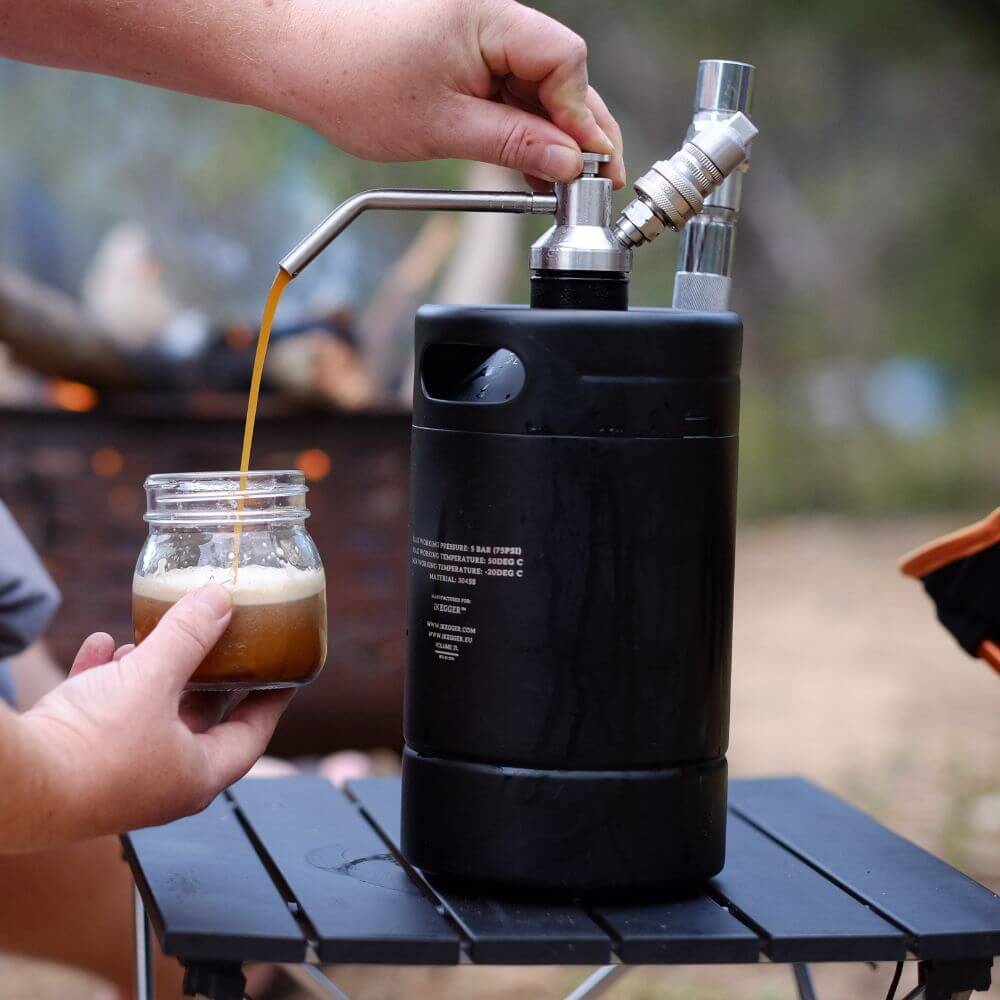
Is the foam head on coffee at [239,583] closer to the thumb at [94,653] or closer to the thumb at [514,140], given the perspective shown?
the thumb at [94,653]

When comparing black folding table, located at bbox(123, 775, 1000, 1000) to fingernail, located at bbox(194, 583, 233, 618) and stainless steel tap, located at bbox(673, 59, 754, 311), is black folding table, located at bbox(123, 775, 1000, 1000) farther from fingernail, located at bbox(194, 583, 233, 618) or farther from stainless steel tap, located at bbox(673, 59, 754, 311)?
stainless steel tap, located at bbox(673, 59, 754, 311)

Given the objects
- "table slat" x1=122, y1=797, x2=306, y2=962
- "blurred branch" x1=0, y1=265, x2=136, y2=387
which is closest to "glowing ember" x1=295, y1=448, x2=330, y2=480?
"blurred branch" x1=0, y1=265, x2=136, y2=387

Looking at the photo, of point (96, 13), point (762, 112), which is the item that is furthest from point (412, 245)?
point (762, 112)

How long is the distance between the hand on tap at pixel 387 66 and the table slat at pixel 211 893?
60cm

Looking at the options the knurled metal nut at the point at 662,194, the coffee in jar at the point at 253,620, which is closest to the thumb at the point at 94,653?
the coffee in jar at the point at 253,620

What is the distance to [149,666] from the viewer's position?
107 cm

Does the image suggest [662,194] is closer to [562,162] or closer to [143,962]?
[562,162]

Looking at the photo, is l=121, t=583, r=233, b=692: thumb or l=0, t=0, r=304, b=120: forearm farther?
l=0, t=0, r=304, b=120: forearm

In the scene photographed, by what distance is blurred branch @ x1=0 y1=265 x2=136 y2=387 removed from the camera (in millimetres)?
2406

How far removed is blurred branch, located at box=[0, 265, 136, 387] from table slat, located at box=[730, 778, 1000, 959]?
1.29 metres

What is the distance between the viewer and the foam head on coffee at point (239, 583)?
1.15 meters

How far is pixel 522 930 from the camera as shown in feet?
3.62

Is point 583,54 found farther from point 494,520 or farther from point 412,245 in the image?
point 412,245

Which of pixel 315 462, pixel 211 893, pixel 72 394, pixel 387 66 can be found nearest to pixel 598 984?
pixel 211 893
